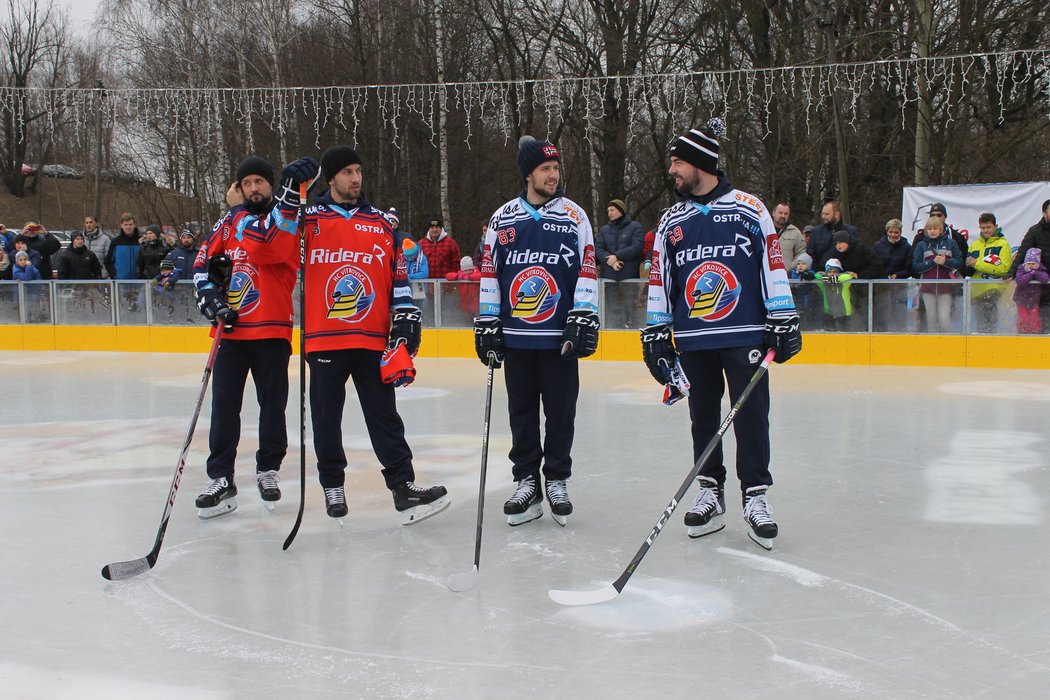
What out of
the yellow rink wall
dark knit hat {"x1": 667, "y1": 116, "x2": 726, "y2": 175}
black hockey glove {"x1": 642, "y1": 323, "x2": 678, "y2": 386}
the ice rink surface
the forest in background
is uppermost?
the forest in background

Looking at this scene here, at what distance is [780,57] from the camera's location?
60.0ft

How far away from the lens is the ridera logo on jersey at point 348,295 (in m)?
3.99

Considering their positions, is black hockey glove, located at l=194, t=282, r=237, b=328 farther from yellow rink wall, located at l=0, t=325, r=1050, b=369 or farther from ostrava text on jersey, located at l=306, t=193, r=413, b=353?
yellow rink wall, located at l=0, t=325, r=1050, b=369

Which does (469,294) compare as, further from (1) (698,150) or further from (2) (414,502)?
(1) (698,150)

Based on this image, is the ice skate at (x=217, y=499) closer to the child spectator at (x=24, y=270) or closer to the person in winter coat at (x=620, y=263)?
the person in winter coat at (x=620, y=263)

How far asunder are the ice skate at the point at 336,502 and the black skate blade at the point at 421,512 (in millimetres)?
237

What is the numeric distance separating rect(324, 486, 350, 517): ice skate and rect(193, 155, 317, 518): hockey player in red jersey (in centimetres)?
43

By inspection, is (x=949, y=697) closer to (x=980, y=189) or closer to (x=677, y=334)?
(x=677, y=334)

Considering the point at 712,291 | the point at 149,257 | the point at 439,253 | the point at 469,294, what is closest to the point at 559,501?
the point at 712,291

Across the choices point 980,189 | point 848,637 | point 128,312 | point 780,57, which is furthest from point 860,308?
point 780,57

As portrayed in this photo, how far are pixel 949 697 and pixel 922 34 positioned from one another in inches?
573

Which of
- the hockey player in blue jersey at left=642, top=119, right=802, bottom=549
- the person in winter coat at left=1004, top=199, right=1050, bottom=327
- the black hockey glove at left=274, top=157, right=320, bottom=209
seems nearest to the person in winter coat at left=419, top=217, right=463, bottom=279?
the person in winter coat at left=1004, top=199, right=1050, bottom=327

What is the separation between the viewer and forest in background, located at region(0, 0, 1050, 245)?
1597 centimetres

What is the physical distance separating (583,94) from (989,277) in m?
7.84
